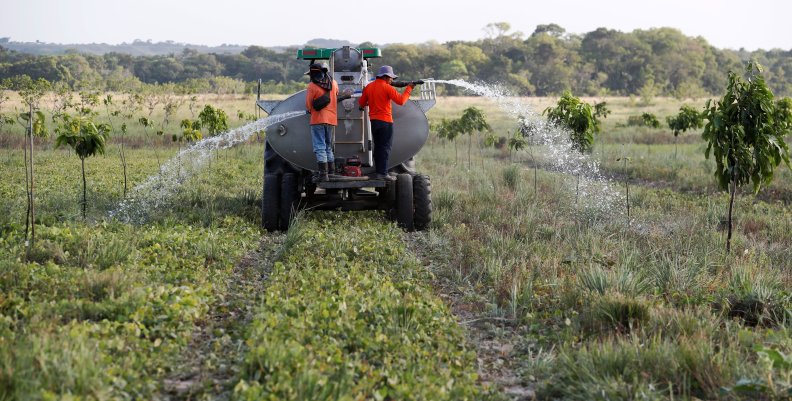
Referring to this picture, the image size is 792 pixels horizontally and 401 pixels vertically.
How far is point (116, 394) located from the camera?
192 inches

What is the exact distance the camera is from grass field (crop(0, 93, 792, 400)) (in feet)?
17.1

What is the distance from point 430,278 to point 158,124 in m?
30.4

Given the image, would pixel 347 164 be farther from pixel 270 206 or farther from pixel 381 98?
pixel 270 206

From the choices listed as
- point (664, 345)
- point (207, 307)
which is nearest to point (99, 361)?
point (207, 307)

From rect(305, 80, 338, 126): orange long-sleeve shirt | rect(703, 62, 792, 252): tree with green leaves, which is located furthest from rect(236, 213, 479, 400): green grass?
rect(703, 62, 792, 252): tree with green leaves

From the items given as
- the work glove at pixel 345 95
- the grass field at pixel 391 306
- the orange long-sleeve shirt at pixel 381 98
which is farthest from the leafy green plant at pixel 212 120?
the orange long-sleeve shirt at pixel 381 98

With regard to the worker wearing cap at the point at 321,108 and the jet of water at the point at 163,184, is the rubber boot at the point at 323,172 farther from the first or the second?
the jet of water at the point at 163,184

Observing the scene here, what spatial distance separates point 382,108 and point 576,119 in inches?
233

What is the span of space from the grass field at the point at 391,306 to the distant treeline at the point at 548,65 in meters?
66.6

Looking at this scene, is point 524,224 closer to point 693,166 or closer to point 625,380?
point 625,380

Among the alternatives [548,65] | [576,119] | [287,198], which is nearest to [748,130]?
[576,119]

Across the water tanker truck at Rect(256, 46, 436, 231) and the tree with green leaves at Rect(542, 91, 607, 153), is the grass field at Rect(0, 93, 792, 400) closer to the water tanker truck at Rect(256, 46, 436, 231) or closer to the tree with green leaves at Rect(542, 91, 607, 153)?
the water tanker truck at Rect(256, 46, 436, 231)

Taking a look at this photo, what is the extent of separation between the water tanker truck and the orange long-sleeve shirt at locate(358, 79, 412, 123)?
43 cm

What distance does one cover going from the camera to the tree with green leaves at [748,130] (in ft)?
33.3
